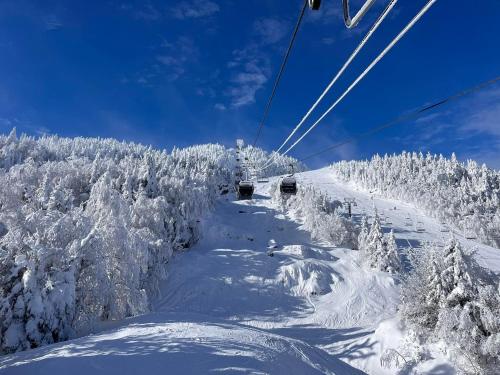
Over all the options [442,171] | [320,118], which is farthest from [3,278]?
[442,171]

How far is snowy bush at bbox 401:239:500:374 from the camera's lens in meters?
20.0

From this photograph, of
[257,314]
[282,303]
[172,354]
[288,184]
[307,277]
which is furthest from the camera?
[307,277]

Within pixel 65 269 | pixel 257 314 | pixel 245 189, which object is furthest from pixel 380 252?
pixel 65 269

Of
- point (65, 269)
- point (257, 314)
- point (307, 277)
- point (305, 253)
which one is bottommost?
point (257, 314)

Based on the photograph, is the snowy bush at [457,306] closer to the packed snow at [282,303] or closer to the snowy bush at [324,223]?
the packed snow at [282,303]

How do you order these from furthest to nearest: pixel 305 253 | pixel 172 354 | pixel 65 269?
pixel 305 253, pixel 65 269, pixel 172 354

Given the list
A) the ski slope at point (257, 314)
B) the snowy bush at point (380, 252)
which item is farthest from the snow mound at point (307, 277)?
the snowy bush at point (380, 252)

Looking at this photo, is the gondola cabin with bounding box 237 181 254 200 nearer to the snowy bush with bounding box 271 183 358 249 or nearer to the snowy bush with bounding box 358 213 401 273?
the snowy bush with bounding box 358 213 401 273

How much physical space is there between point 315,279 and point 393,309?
10671 mm

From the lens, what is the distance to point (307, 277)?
1913 inches

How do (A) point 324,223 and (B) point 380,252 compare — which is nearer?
(B) point 380,252

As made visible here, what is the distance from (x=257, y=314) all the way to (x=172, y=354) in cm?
3181

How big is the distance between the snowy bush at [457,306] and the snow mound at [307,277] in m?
20.1

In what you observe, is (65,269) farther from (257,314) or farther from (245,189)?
(257,314)
